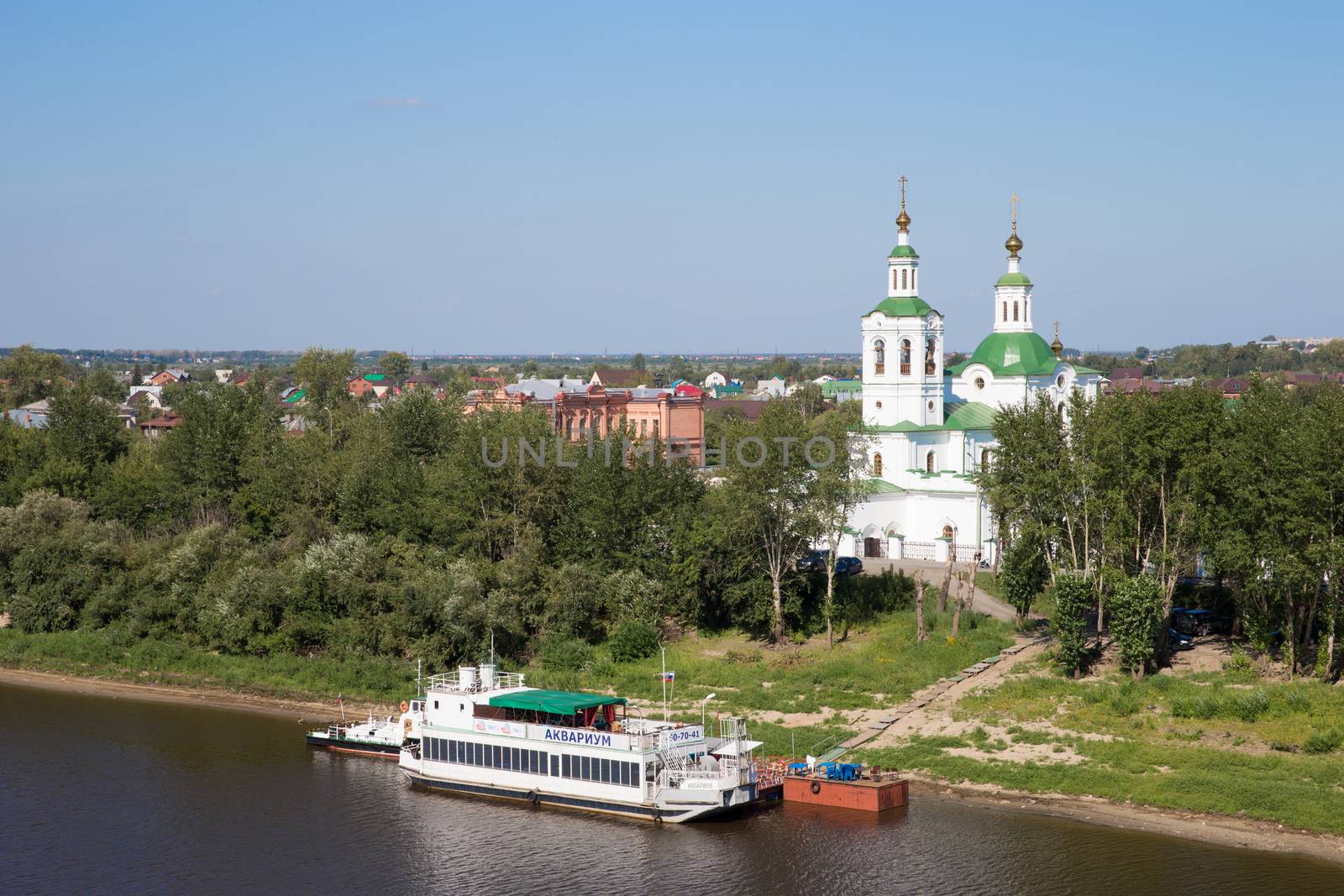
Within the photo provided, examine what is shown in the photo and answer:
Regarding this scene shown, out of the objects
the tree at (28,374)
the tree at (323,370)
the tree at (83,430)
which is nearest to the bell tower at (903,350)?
the tree at (83,430)

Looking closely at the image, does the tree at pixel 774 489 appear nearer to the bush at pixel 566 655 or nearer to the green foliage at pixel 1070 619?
the bush at pixel 566 655

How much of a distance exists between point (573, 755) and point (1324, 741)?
1749 centimetres

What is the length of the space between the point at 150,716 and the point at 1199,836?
29762 mm

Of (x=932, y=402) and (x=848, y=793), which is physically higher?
(x=932, y=402)

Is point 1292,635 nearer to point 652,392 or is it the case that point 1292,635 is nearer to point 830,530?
point 830,530

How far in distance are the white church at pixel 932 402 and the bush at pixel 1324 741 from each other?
68.9 feet

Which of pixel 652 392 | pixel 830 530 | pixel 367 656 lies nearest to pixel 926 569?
pixel 830 530

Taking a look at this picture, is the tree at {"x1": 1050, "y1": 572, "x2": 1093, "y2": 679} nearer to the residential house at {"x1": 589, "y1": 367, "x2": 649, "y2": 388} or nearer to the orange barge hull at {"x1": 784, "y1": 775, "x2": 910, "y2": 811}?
the orange barge hull at {"x1": 784, "y1": 775, "x2": 910, "y2": 811}

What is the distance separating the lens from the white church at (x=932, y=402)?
5672 centimetres

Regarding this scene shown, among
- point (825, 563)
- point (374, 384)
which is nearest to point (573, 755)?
point (825, 563)

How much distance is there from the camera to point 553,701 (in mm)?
36062

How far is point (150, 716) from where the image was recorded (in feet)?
144

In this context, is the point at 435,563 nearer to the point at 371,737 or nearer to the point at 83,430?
the point at 371,737

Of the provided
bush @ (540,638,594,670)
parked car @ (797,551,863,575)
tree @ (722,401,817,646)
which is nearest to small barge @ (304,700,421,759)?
bush @ (540,638,594,670)
